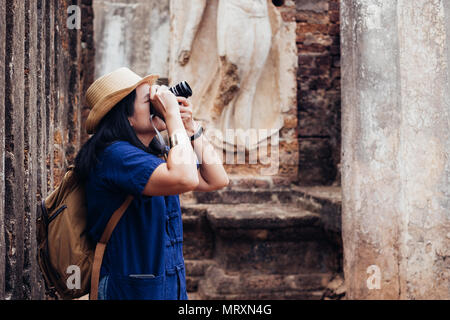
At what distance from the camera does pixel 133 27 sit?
529cm

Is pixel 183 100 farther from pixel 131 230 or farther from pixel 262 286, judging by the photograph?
pixel 262 286

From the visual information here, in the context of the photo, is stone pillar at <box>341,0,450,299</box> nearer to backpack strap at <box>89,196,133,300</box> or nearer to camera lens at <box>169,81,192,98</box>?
camera lens at <box>169,81,192,98</box>

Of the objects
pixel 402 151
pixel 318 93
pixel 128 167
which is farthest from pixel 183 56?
pixel 128 167

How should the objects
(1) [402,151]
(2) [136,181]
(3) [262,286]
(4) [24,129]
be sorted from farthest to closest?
1. (3) [262,286]
2. (1) [402,151]
3. (4) [24,129]
4. (2) [136,181]

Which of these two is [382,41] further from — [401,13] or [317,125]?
[317,125]

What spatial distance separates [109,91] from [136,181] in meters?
0.37

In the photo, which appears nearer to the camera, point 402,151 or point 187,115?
point 187,115

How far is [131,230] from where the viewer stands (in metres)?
1.55

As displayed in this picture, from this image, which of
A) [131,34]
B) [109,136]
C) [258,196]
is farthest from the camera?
[131,34]

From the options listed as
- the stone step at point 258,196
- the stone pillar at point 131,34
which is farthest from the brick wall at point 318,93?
the stone pillar at point 131,34

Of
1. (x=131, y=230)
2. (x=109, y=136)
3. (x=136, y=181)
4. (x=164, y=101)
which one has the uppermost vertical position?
(x=164, y=101)

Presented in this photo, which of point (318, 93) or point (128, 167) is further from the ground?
point (318, 93)

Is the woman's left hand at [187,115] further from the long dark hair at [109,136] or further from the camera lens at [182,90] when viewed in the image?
the long dark hair at [109,136]

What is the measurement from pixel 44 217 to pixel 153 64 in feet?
12.4
